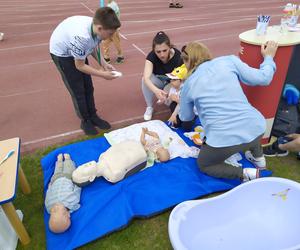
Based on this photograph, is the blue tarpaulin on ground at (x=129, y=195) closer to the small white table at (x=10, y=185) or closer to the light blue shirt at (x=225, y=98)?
the small white table at (x=10, y=185)

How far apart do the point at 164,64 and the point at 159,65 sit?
7cm

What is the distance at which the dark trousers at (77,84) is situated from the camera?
10.2 ft

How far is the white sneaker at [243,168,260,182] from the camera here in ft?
8.68

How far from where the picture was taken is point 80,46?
9.20ft

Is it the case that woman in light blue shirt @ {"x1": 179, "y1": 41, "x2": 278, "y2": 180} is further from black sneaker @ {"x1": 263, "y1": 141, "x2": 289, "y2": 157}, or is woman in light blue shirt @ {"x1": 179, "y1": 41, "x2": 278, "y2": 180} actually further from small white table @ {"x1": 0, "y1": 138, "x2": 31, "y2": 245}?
small white table @ {"x1": 0, "y1": 138, "x2": 31, "y2": 245}

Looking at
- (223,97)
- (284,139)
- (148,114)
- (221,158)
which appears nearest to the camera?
(223,97)

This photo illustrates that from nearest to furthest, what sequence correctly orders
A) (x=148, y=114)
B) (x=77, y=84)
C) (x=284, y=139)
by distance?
(x=284, y=139)
(x=77, y=84)
(x=148, y=114)

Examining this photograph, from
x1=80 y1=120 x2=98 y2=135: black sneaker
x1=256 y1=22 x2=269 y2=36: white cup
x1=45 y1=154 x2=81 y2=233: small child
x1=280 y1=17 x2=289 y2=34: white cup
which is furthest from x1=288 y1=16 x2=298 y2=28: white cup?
x1=45 y1=154 x2=81 y2=233: small child

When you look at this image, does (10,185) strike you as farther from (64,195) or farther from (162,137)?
(162,137)

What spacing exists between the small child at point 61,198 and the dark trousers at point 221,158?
4.05ft

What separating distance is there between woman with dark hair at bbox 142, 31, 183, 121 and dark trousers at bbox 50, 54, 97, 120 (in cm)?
74

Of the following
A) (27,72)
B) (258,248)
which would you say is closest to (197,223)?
(258,248)

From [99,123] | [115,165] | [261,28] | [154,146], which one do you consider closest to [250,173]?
[154,146]

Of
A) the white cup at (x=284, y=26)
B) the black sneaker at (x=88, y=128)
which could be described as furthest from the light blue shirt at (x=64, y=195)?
the white cup at (x=284, y=26)
